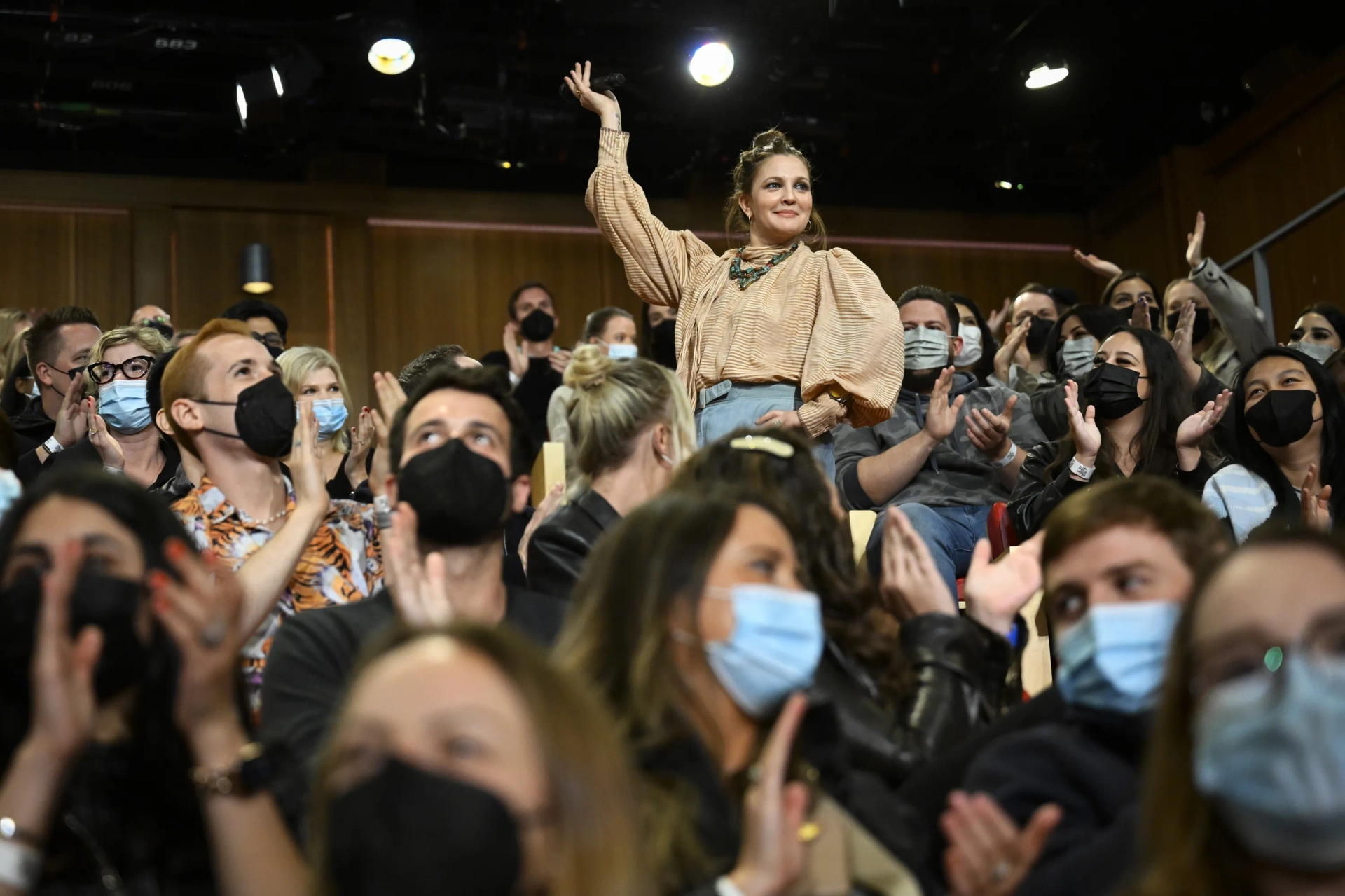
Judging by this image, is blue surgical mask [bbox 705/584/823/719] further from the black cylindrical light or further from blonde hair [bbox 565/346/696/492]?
the black cylindrical light

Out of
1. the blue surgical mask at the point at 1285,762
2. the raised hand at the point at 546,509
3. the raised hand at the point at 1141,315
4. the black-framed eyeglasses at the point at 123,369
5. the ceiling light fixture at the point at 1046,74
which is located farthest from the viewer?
the ceiling light fixture at the point at 1046,74

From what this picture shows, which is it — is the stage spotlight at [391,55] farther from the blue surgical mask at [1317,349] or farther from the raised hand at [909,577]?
the raised hand at [909,577]

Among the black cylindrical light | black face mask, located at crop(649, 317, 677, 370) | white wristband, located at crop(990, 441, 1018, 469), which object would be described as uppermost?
the black cylindrical light

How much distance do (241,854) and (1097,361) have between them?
3448mm

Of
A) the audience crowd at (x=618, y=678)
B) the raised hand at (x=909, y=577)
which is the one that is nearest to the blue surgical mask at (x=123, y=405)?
the audience crowd at (x=618, y=678)

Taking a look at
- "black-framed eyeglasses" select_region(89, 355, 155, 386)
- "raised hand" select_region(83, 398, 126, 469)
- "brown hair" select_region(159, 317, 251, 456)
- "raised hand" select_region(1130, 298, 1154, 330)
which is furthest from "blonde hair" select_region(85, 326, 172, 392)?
"raised hand" select_region(1130, 298, 1154, 330)

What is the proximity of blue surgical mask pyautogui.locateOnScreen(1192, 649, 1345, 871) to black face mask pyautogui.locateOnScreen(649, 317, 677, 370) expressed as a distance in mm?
5145

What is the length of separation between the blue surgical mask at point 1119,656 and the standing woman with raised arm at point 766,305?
→ 200cm

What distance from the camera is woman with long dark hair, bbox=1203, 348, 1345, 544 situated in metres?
3.94

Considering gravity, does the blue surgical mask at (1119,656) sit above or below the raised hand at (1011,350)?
below

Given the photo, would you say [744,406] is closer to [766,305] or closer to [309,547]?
[766,305]

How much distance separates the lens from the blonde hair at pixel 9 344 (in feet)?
17.7

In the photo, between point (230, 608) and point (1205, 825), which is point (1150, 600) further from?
point (230, 608)

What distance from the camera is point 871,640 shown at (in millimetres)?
2461
